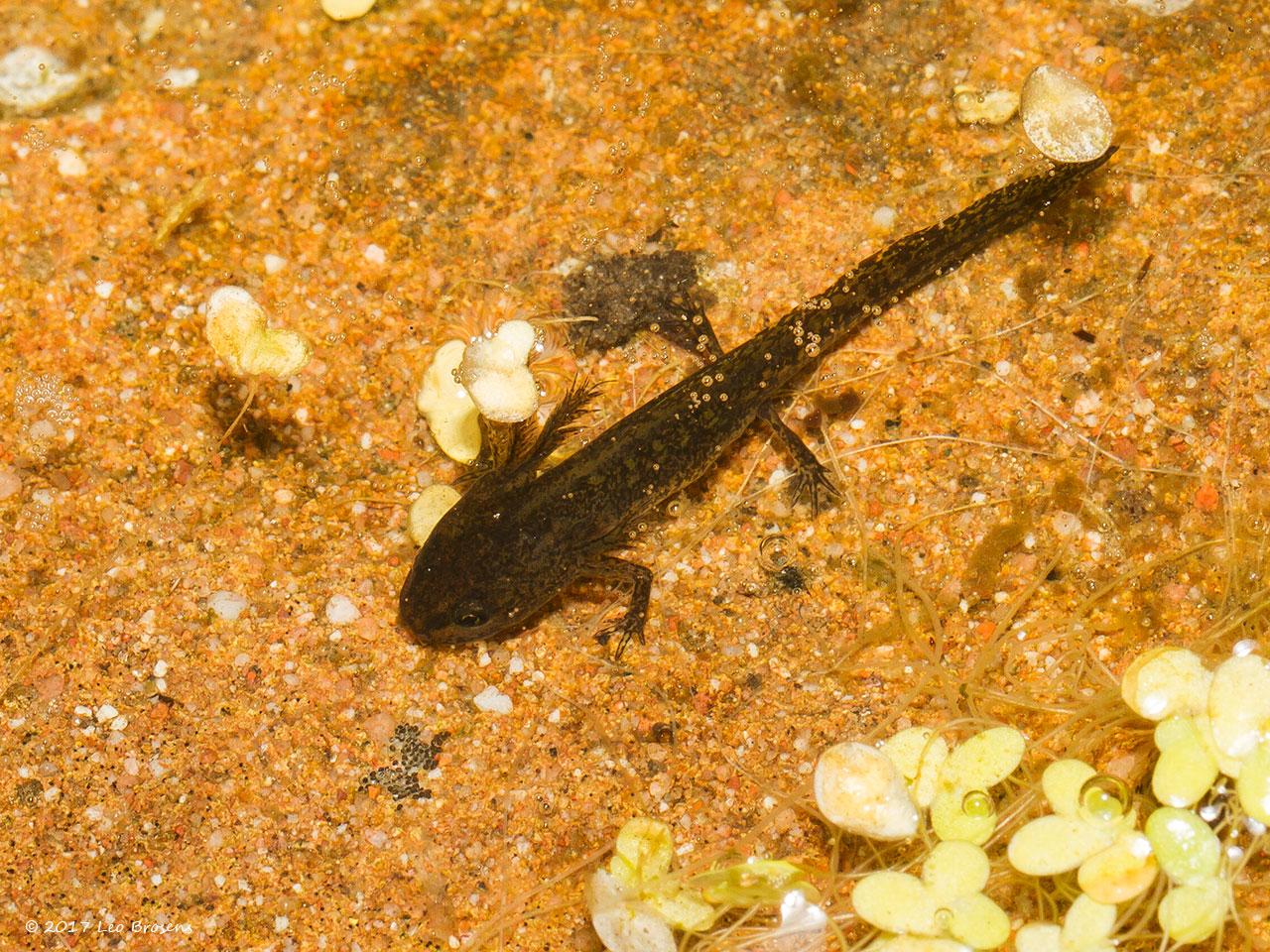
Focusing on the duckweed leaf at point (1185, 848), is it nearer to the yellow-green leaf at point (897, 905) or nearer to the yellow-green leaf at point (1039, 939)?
the yellow-green leaf at point (1039, 939)

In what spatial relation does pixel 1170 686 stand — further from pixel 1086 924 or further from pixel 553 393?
pixel 553 393

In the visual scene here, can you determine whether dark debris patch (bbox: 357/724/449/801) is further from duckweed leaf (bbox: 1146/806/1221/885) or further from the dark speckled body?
duckweed leaf (bbox: 1146/806/1221/885)

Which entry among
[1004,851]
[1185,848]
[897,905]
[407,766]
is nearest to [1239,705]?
[1185,848]

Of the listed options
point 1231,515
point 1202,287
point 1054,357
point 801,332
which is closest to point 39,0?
point 801,332

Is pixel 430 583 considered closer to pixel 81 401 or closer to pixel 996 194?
pixel 81 401

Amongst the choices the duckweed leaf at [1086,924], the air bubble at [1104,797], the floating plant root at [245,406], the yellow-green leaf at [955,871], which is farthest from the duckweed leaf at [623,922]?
the floating plant root at [245,406]

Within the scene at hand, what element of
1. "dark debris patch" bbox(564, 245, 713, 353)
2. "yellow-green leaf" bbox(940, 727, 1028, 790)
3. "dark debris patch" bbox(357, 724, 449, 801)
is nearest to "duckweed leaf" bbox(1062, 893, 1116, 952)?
"yellow-green leaf" bbox(940, 727, 1028, 790)

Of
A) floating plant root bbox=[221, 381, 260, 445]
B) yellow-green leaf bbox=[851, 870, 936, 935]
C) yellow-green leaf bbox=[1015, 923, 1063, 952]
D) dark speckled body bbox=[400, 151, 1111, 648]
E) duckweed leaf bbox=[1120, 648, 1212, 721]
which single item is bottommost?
yellow-green leaf bbox=[1015, 923, 1063, 952]
